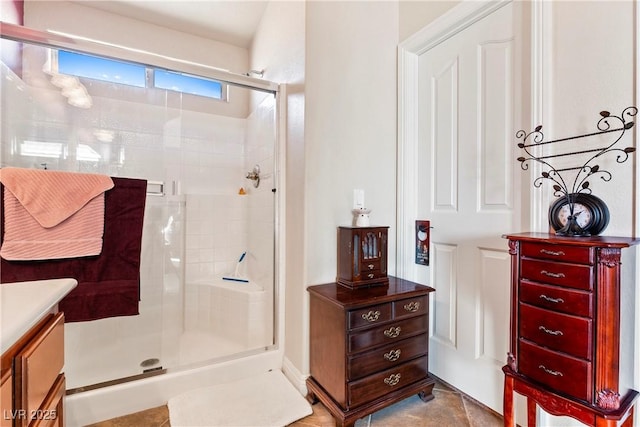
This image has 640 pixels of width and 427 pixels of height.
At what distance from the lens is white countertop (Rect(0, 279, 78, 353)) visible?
55cm

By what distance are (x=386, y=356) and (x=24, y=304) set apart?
1401 millimetres

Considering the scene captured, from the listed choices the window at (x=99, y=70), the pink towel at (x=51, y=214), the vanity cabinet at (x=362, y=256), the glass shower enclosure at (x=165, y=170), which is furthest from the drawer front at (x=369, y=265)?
the window at (x=99, y=70)

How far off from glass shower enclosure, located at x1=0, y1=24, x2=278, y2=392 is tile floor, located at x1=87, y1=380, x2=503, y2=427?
21 cm

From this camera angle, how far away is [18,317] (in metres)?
0.60

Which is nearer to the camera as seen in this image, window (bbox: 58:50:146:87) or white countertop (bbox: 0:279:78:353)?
white countertop (bbox: 0:279:78:353)

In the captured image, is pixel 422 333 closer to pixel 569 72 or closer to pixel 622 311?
pixel 622 311

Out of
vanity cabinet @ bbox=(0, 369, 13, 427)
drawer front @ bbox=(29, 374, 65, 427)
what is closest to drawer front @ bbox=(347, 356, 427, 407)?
drawer front @ bbox=(29, 374, 65, 427)

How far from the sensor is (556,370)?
102cm

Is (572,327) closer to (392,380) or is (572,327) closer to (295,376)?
(392,380)

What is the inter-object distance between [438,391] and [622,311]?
103cm

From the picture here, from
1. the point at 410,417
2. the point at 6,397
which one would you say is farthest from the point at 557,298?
the point at 6,397

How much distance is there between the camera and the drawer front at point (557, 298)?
953 mm

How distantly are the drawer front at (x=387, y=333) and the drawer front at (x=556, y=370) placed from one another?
1.72ft

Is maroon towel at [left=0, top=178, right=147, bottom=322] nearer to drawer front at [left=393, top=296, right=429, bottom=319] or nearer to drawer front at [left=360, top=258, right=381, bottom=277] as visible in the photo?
drawer front at [left=360, top=258, right=381, bottom=277]
